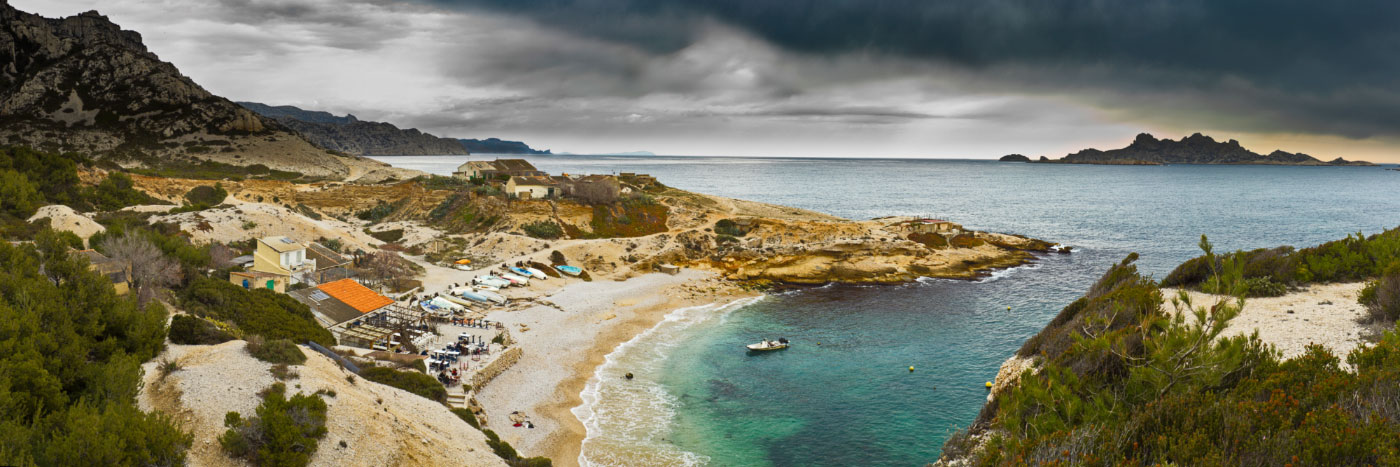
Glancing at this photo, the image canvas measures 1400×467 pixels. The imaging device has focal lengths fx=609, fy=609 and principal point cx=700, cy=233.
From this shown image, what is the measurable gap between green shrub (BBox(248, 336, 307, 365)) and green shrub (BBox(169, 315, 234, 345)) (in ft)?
6.22

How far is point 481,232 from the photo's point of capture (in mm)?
58906

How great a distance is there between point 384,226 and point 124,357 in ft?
169

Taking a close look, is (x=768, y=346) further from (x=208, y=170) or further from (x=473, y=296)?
(x=208, y=170)

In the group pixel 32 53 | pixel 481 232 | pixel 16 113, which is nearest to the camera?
pixel 481 232

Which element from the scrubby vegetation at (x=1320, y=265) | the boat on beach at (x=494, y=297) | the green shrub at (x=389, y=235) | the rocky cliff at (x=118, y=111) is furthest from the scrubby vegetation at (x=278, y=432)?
the rocky cliff at (x=118, y=111)

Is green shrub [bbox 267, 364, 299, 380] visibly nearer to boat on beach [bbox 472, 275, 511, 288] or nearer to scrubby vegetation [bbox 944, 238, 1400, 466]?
scrubby vegetation [bbox 944, 238, 1400, 466]

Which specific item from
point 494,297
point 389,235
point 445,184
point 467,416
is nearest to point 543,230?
point 389,235

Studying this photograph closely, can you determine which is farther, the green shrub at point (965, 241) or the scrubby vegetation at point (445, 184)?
the scrubby vegetation at point (445, 184)

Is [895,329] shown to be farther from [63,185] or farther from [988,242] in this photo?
[63,185]

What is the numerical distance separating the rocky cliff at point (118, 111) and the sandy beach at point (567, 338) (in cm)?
8722

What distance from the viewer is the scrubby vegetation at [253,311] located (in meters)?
23.4

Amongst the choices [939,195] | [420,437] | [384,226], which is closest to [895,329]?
[420,437]

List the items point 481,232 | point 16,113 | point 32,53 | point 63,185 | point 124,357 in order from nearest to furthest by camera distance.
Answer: point 124,357, point 63,185, point 481,232, point 16,113, point 32,53

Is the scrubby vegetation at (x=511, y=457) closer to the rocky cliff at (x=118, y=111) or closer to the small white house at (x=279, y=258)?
the small white house at (x=279, y=258)
